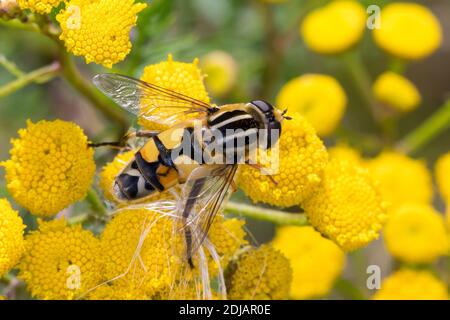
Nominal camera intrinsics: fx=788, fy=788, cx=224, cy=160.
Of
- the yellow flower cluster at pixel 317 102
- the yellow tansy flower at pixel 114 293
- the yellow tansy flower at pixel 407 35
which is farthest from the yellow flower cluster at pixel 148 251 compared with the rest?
the yellow tansy flower at pixel 407 35

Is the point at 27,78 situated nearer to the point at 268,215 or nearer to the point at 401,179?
the point at 268,215

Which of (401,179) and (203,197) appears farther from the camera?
(401,179)

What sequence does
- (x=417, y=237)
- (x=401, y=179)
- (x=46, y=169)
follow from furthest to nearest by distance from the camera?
(x=401, y=179) → (x=417, y=237) → (x=46, y=169)

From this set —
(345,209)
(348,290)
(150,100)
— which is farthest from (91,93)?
(348,290)

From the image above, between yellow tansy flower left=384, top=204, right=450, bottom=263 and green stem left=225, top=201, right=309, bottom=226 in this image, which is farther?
yellow tansy flower left=384, top=204, right=450, bottom=263

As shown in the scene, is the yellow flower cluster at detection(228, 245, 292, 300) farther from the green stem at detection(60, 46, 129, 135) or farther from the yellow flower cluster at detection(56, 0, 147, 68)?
the green stem at detection(60, 46, 129, 135)

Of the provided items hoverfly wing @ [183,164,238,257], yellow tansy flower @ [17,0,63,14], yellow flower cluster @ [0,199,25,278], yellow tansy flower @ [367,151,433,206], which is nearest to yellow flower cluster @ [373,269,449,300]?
yellow tansy flower @ [367,151,433,206]

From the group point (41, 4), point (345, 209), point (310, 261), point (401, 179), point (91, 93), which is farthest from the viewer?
point (401, 179)

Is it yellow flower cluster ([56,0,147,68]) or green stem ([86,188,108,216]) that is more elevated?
yellow flower cluster ([56,0,147,68])
